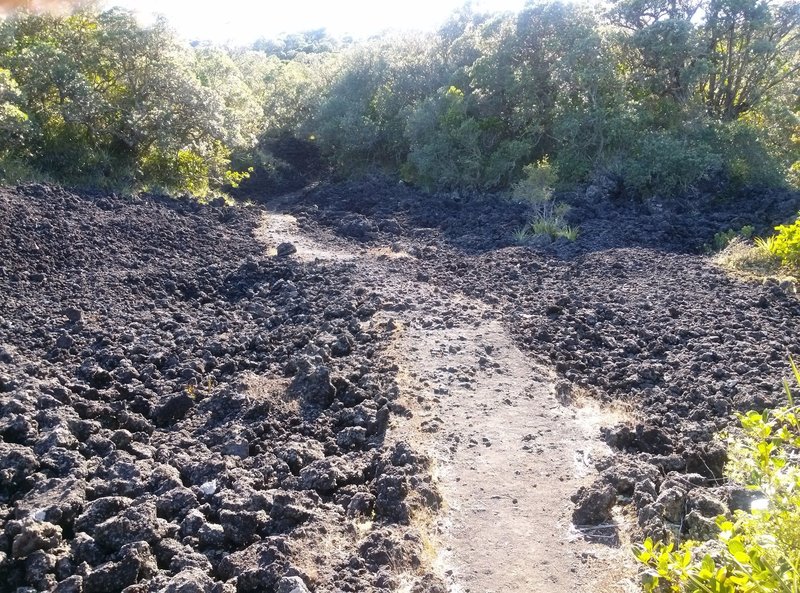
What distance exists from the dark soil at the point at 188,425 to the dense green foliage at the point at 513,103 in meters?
3.85

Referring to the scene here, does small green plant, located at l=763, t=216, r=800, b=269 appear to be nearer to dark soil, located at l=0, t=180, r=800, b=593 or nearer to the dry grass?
the dry grass

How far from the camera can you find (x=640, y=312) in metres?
7.26

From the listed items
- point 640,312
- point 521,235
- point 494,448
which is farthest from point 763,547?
point 521,235

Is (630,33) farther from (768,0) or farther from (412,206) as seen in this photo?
(412,206)

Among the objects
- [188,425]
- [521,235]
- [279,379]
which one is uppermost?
[521,235]

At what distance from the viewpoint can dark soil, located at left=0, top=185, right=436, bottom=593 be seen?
361 cm

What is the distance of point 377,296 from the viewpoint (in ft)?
26.0

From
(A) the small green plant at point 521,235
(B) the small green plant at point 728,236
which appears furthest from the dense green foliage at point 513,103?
(A) the small green plant at point 521,235

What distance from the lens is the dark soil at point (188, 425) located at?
11.8ft

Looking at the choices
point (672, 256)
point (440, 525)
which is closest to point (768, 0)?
point (672, 256)

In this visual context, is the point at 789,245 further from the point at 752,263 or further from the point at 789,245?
the point at 752,263

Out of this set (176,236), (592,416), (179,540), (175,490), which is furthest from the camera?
(176,236)

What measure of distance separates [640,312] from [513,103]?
8131 mm

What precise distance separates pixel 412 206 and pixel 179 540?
964 centimetres
